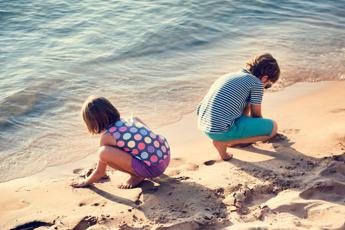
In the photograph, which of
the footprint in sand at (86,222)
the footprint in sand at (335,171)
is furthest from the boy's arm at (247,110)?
the footprint in sand at (86,222)

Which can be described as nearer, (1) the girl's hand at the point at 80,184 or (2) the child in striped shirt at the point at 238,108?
(1) the girl's hand at the point at 80,184

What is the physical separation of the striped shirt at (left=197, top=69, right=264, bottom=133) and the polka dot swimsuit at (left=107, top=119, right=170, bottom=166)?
22.0 inches

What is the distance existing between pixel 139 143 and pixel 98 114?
0.37 m

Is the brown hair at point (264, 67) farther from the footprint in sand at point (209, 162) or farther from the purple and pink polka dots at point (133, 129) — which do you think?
the purple and pink polka dots at point (133, 129)

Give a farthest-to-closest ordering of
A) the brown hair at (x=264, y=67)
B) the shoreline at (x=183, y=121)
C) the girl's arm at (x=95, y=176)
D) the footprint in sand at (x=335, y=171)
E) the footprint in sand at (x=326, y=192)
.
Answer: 1. the shoreline at (x=183, y=121)
2. the brown hair at (x=264, y=67)
3. the girl's arm at (x=95, y=176)
4. the footprint in sand at (x=335, y=171)
5. the footprint in sand at (x=326, y=192)

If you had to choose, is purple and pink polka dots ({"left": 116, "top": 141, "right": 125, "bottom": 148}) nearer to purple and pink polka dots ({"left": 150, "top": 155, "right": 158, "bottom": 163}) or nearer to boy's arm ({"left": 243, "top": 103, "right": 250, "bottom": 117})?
purple and pink polka dots ({"left": 150, "top": 155, "right": 158, "bottom": 163})

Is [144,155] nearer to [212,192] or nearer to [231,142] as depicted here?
[212,192]

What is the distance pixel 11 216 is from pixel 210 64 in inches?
153

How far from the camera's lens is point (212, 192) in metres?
3.65

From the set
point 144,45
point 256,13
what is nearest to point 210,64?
point 144,45

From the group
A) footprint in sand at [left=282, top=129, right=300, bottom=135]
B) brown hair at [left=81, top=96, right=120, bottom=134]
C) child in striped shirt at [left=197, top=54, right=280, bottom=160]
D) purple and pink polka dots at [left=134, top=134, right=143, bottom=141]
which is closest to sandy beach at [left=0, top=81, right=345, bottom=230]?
footprint in sand at [left=282, top=129, right=300, bottom=135]

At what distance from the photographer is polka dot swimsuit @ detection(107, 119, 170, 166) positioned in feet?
12.6

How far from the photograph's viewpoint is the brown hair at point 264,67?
14.1ft

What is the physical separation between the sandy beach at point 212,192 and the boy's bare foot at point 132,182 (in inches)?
1.9
